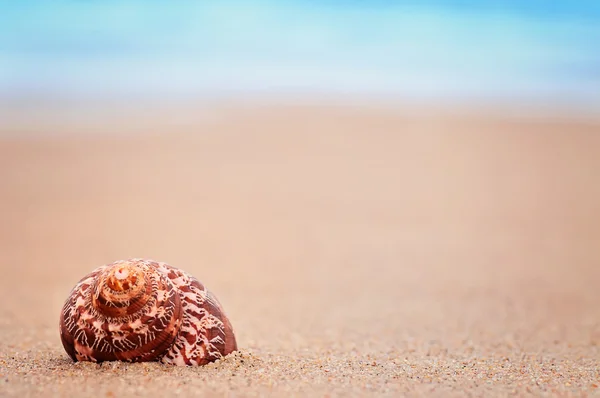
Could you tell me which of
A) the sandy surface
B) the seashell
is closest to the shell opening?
the seashell

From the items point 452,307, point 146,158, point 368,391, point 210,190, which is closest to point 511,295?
point 452,307

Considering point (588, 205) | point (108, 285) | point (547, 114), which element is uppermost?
point (547, 114)

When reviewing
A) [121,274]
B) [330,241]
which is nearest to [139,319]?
[121,274]

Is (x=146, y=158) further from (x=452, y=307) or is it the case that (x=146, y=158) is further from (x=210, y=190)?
(x=452, y=307)

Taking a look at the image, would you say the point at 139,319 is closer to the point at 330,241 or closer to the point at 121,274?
the point at 121,274

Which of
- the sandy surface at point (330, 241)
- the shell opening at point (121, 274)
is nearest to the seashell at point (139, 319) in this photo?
the shell opening at point (121, 274)

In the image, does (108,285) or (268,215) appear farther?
(268,215)

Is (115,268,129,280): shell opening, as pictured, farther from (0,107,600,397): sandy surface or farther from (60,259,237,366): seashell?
(0,107,600,397): sandy surface
